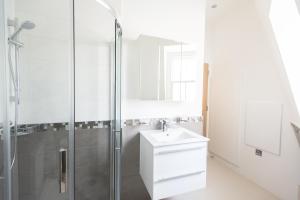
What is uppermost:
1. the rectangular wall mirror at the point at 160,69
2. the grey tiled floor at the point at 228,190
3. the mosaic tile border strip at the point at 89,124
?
the rectangular wall mirror at the point at 160,69

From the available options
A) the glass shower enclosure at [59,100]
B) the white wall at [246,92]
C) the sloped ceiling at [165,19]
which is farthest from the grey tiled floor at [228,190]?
the sloped ceiling at [165,19]

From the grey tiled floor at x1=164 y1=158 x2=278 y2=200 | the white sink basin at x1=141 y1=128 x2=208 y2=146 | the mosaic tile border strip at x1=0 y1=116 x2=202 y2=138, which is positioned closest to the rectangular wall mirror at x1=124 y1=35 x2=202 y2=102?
the mosaic tile border strip at x1=0 y1=116 x2=202 y2=138

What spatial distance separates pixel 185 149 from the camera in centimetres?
148

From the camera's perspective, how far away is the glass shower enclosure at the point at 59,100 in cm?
120

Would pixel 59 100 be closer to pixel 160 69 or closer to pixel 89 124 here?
pixel 89 124

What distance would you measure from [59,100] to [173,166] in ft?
4.01

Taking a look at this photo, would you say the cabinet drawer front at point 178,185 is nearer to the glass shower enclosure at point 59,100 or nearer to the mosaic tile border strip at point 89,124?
the glass shower enclosure at point 59,100

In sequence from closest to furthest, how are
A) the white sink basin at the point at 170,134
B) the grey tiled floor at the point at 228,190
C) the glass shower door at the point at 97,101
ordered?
1. the glass shower door at the point at 97,101
2. the white sink basin at the point at 170,134
3. the grey tiled floor at the point at 228,190

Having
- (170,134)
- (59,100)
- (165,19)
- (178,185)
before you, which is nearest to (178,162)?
(178,185)

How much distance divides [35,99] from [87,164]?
0.78 metres

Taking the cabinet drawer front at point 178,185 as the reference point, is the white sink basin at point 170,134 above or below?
above

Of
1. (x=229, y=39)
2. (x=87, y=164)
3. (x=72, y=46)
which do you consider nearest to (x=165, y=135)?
(x=87, y=164)

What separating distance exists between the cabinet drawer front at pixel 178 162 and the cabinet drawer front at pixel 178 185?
0.06 metres

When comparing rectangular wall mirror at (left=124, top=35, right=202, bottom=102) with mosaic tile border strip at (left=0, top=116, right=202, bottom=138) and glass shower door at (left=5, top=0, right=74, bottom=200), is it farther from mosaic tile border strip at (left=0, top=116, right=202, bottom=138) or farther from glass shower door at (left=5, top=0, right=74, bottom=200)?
glass shower door at (left=5, top=0, right=74, bottom=200)
